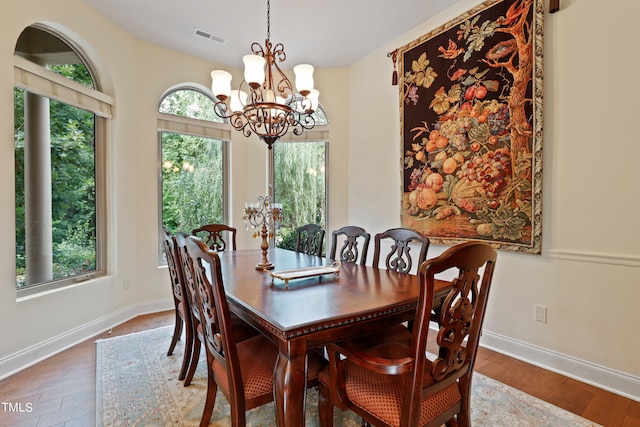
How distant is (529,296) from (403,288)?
1.48m

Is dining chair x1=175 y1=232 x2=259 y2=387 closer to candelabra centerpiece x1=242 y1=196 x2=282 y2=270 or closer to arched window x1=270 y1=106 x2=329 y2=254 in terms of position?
candelabra centerpiece x1=242 y1=196 x2=282 y2=270

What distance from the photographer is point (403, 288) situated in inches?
66.7

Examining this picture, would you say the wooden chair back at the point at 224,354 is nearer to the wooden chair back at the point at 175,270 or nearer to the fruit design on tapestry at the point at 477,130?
the wooden chair back at the point at 175,270

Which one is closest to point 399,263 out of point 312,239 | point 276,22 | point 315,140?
point 312,239

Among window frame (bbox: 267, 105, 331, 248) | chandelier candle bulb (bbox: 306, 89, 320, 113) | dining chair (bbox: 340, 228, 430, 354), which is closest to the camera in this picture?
dining chair (bbox: 340, 228, 430, 354)

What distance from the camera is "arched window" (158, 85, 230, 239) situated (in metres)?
3.82

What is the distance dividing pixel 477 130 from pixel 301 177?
2335 millimetres

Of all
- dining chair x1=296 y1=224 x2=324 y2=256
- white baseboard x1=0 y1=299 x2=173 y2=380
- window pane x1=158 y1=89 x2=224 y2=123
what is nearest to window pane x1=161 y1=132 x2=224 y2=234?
window pane x1=158 y1=89 x2=224 y2=123

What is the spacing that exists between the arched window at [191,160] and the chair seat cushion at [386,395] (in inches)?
125

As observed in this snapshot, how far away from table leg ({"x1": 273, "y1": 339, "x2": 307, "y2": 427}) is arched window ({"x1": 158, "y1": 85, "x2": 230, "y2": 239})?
317 cm

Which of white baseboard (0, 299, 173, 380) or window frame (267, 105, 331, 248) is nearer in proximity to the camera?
white baseboard (0, 299, 173, 380)

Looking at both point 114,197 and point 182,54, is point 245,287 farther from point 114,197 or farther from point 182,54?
point 182,54

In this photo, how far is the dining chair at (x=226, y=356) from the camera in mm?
1294

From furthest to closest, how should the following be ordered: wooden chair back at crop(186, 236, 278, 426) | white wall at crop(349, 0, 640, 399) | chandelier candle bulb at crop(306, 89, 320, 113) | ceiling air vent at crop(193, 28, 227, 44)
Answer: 1. ceiling air vent at crop(193, 28, 227, 44)
2. chandelier candle bulb at crop(306, 89, 320, 113)
3. white wall at crop(349, 0, 640, 399)
4. wooden chair back at crop(186, 236, 278, 426)
